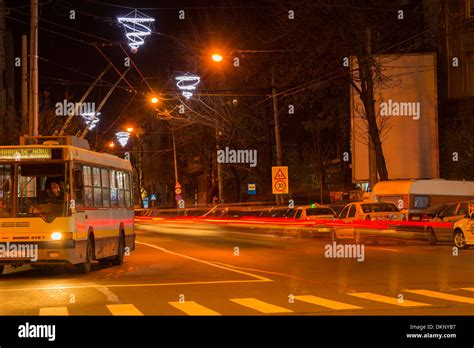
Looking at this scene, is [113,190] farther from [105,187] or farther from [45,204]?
[45,204]

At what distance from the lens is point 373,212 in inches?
1258

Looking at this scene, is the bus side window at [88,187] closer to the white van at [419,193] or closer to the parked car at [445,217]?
the parked car at [445,217]

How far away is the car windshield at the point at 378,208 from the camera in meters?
32.1

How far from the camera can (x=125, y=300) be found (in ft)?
45.4

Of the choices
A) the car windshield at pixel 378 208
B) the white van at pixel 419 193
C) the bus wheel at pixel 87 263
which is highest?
the white van at pixel 419 193

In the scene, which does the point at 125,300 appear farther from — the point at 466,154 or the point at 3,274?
the point at 466,154

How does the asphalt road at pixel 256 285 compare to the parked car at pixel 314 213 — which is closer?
the asphalt road at pixel 256 285

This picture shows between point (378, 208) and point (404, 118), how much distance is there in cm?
1183

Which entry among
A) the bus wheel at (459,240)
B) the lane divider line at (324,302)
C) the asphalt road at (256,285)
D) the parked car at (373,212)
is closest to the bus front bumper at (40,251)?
the asphalt road at (256,285)

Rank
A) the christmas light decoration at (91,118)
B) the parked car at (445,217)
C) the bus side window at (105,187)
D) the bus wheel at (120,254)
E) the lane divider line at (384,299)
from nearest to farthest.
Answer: the lane divider line at (384,299), the bus side window at (105,187), the bus wheel at (120,254), the parked car at (445,217), the christmas light decoration at (91,118)

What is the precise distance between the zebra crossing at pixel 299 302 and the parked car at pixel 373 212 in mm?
17405

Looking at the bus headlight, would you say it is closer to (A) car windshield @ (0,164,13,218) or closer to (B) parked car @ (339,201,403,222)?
(A) car windshield @ (0,164,13,218)

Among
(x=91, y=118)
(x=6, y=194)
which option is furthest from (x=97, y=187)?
(x=91, y=118)

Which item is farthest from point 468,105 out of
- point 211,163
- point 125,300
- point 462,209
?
point 125,300
